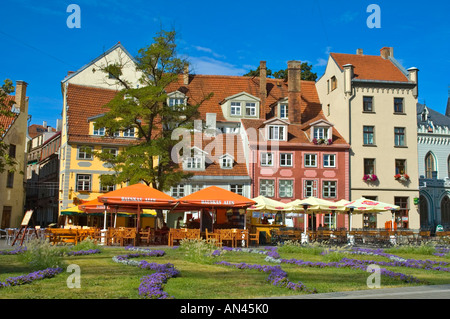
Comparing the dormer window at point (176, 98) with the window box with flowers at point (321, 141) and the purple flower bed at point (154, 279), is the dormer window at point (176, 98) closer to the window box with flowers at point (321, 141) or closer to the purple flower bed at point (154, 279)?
the window box with flowers at point (321, 141)

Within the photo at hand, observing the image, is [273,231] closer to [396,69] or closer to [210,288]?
[210,288]

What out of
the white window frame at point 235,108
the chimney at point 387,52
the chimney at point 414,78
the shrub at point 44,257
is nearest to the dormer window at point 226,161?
the white window frame at point 235,108

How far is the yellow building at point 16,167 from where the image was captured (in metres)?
42.1

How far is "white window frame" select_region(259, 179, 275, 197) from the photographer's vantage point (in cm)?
4512

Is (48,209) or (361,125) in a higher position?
(361,125)

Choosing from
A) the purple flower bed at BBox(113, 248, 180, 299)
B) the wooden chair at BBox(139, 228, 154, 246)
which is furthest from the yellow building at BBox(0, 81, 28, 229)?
the purple flower bed at BBox(113, 248, 180, 299)

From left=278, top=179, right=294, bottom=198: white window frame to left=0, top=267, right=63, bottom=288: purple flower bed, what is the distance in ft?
106

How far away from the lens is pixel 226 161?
4562 centimetres

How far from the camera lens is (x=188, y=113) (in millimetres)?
32938

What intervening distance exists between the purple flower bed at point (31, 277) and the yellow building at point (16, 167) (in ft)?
98.3

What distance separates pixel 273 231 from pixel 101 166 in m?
18.0

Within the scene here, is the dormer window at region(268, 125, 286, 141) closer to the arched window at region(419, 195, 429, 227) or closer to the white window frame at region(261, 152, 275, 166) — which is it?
the white window frame at region(261, 152, 275, 166)

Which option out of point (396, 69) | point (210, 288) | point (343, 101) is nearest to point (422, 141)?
point (396, 69)

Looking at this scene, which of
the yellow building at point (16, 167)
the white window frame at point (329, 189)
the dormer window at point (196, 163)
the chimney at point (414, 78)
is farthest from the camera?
the chimney at point (414, 78)
